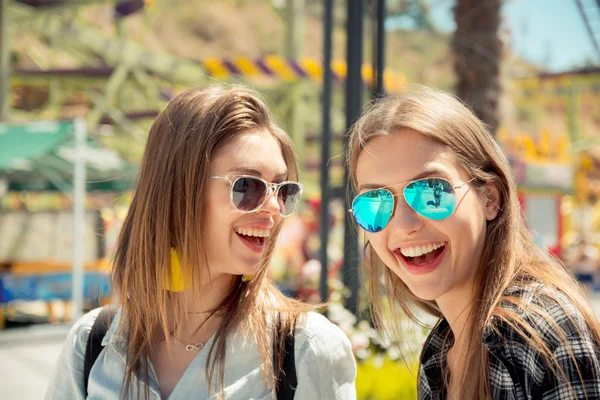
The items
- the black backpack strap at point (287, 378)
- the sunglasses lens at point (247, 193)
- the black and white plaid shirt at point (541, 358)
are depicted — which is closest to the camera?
the black and white plaid shirt at point (541, 358)

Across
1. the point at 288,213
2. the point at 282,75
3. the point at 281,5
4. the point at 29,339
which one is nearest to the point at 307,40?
the point at 281,5

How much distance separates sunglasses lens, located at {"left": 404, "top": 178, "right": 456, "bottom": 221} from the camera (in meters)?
1.71

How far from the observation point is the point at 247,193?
77.9 inches

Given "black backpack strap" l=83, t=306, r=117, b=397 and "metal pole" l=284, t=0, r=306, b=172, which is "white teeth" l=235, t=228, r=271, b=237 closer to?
"black backpack strap" l=83, t=306, r=117, b=397

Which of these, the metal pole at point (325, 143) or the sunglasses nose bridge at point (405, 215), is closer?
the sunglasses nose bridge at point (405, 215)

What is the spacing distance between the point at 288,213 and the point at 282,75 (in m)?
13.2

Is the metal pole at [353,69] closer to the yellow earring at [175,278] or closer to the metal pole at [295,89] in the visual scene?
the yellow earring at [175,278]

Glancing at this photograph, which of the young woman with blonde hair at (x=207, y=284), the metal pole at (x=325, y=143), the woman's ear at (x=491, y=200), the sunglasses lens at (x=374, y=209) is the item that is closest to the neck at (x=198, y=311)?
the young woman with blonde hair at (x=207, y=284)

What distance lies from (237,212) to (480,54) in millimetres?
4688

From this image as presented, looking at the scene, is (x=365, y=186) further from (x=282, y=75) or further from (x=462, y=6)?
(x=282, y=75)

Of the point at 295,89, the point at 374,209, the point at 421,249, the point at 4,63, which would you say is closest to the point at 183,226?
the point at 374,209

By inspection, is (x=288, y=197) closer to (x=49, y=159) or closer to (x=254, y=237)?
(x=254, y=237)

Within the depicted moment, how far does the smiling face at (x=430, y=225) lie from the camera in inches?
68.5

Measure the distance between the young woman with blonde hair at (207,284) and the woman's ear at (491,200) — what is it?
1.71 ft
